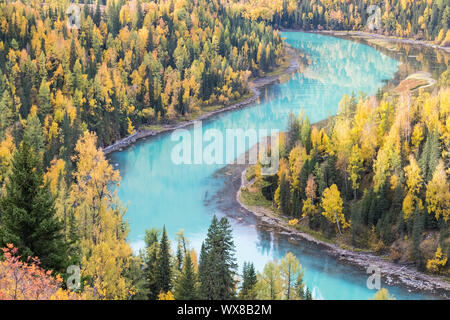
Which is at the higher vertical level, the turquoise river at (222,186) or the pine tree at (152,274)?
the pine tree at (152,274)

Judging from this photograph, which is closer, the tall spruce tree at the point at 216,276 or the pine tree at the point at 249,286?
the pine tree at the point at 249,286

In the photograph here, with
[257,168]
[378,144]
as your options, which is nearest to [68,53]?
[257,168]

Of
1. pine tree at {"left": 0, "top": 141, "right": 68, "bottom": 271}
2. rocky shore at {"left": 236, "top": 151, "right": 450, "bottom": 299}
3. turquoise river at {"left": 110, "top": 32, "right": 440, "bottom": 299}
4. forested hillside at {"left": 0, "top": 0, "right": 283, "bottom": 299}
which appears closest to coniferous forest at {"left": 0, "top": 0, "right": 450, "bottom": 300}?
pine tree at {"left": 0, "top": 141, "right": 68, "bottom": 271}

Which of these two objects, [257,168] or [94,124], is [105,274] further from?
[94,124]

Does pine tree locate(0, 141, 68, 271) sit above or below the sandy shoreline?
above

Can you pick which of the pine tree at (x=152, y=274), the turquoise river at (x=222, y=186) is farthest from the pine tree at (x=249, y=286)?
the turquoise river at (x=222, y=186)

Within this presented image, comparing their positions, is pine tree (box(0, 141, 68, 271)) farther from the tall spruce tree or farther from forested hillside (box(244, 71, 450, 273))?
forested hillside (box(244, 71, 450, 273))

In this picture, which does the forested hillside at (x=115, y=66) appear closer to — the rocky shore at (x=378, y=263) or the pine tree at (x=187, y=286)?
the rocky shore at (x=378, y=263)
